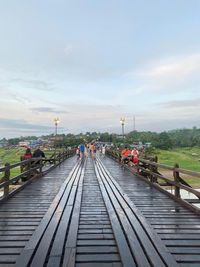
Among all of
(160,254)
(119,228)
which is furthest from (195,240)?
(119,228)

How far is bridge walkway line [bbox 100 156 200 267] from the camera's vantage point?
104 inches

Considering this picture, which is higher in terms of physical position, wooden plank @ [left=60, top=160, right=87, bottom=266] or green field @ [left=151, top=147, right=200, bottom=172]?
wooden plank @ [left=60, top=160, right=87, bottom=266]

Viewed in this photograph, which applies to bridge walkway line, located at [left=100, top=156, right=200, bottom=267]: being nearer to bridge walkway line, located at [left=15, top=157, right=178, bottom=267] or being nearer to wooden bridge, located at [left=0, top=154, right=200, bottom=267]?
wooden bridge, located at [left=0, top=154, right=200, bottom=267]

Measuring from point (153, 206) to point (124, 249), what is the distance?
225 centimetres

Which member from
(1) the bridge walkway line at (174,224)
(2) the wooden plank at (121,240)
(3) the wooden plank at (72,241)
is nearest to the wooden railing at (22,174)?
(3) the wooden plank at (72,241)

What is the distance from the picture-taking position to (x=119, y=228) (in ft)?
10.8

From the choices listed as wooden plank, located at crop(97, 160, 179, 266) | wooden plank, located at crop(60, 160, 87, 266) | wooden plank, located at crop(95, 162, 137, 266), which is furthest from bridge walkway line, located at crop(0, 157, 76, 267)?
wooden plank, located at crop(97, 160, 179, 266)

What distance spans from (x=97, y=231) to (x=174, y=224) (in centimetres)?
164

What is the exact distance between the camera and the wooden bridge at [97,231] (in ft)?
8.10

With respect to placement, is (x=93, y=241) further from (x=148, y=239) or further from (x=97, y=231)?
(x=148, y=239)

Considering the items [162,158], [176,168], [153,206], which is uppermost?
[176,168]

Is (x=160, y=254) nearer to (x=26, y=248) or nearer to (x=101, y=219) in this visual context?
(x=101, y=219)

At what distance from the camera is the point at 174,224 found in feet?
11.6

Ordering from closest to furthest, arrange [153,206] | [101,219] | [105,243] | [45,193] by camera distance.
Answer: [105,243] < [101,219] < [153,206] < [45,193]
